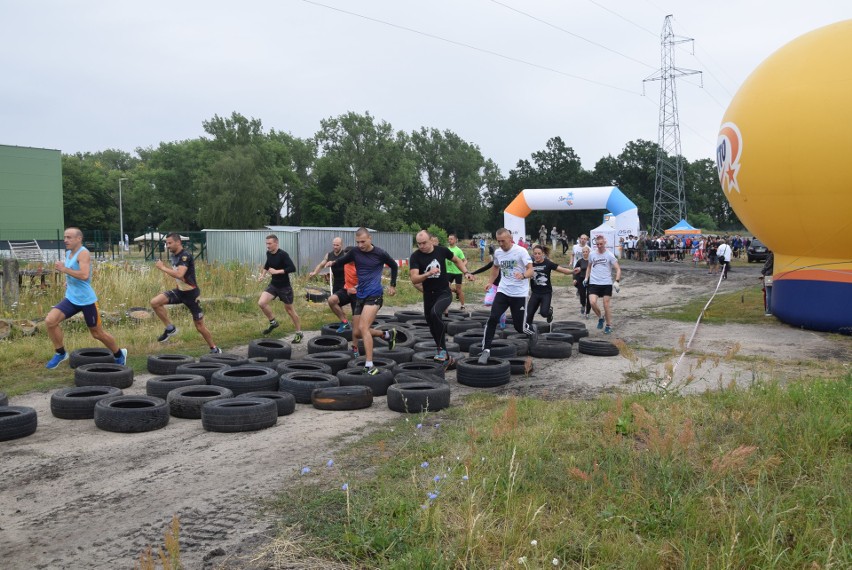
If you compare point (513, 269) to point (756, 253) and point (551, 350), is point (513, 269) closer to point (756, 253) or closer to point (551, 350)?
point (551, 350)

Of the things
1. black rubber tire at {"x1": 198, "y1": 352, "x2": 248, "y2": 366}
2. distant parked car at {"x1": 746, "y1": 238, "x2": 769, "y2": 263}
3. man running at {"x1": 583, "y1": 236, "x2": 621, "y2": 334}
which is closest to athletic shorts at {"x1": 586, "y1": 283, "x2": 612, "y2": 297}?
man running at {"x1": 583, "y1": 236, "x2": 621, "y2": 334}

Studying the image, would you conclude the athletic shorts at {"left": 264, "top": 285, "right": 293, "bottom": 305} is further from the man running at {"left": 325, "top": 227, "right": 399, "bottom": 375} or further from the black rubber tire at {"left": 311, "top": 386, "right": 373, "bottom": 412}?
the black rubber tire at {"left": 311, "top": 386, "right": 373, "bottom": 412}

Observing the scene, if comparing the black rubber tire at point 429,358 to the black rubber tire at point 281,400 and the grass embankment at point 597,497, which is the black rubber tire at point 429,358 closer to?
the black rubber tire at point 281,400

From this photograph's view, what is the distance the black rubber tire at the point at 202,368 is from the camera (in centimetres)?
879

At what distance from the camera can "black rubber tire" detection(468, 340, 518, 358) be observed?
1041 cm

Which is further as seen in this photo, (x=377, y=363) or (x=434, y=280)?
(x=434, y=280)

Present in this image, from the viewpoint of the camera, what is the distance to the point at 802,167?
494 inches

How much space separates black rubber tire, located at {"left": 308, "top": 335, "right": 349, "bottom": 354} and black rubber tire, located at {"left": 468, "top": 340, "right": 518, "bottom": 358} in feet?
7.98

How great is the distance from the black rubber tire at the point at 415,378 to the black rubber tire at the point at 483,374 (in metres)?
0.32

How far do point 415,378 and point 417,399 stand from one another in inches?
34.8

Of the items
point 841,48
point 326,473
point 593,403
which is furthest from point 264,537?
point 841,48

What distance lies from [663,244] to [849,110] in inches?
1230

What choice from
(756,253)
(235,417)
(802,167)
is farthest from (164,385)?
(756,253)

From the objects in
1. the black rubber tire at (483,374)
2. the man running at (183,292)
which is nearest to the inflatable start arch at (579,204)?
the man running at (183,292)
